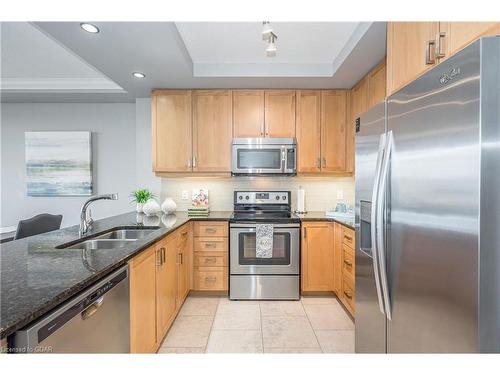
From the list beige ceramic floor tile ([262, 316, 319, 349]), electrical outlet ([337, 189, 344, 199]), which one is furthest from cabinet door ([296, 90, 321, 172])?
beige ceramic floor tile ([262, 316, 319, 349])

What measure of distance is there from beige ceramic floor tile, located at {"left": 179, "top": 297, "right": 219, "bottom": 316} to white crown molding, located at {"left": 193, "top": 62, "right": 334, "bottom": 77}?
2396 millimetres

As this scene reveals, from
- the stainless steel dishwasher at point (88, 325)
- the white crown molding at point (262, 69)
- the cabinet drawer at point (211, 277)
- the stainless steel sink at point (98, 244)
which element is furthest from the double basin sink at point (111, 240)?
the white crown molding at point (262, 69)

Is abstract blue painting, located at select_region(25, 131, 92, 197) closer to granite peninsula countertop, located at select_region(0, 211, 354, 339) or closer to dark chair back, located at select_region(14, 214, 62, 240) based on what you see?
dark chair back, located at select_region(14, 214, 62, 240)

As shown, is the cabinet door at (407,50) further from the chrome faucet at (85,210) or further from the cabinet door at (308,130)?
the chrome faucet at (85,210)

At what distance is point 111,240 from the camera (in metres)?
2.10

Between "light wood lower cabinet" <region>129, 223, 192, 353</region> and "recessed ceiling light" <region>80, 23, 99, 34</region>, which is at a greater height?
"recessed ceiling light" <region>80, 23, 99, 34</region>

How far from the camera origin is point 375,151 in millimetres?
1545

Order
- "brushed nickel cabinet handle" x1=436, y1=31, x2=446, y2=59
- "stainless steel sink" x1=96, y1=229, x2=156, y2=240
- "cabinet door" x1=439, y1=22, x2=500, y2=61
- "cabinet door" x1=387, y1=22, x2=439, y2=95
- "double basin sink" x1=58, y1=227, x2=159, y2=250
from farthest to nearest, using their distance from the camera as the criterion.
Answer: "stainless steel sink" x1=96, y1=229, x2=156, y2=240 < "double basin sink" x1=58, y1=227, x2=159, y2=250 < "cabinet door" x1=387, y1=22, x2=439, y2=95 < "brushed nickel cabinet handle" x1=436, y1=31, x2=446, y2=59 < "cabinet door" x1=439, y1=22, x2=500, y2=61

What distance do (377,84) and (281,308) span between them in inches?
93.4

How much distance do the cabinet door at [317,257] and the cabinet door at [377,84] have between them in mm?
1343

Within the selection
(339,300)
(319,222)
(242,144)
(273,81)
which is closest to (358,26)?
(273,81)

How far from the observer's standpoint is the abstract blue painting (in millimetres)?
3949

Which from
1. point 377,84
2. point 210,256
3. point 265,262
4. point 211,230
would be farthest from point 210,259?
point 377,84
